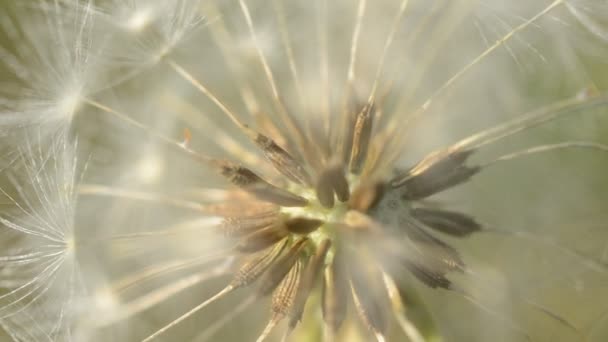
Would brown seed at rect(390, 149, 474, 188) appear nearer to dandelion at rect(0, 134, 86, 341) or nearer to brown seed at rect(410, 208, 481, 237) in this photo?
brown seed at rect(410, 208, 481, 237)

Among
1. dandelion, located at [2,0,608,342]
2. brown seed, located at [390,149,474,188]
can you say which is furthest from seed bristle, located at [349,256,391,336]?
brown seed, located at [390,149,474,188]

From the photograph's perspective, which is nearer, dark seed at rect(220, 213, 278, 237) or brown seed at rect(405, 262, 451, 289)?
brown seed at rect(405, 262, 451, 289)

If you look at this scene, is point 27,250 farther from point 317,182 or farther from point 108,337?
point 317,182

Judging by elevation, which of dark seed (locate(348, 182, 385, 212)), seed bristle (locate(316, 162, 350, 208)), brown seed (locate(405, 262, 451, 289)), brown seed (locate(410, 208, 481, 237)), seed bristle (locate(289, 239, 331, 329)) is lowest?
brown seed (locate(405, 262, 451, 289))

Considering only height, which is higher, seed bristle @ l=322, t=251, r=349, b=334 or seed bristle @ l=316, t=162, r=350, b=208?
seed bristle @ l=316, t=162, r=350, b=208

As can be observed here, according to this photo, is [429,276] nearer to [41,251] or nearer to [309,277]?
[309,277]

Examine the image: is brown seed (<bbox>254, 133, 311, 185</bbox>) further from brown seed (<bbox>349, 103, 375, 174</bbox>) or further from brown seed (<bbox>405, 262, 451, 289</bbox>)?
brown seed (<bbox>405, 262, 451, 289</bbox>)

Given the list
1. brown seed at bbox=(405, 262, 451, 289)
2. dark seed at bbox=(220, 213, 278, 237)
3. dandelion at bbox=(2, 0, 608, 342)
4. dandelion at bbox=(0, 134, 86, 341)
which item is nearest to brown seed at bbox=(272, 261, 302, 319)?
dandelion at bbox=(2, 0, 608, 342)

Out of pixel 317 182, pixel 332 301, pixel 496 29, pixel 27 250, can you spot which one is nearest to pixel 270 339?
pixel 332 301
